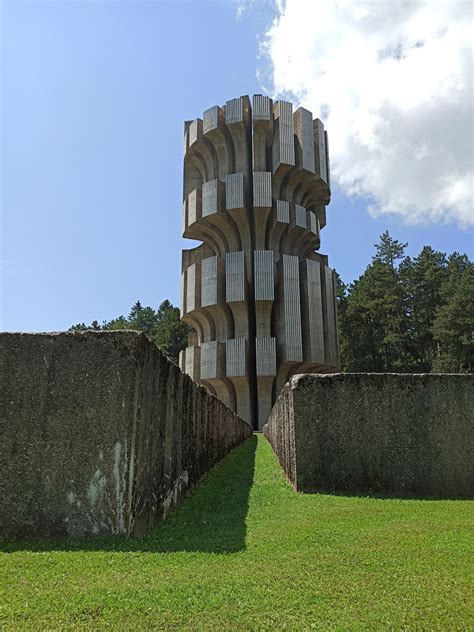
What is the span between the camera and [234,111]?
34.3 metres

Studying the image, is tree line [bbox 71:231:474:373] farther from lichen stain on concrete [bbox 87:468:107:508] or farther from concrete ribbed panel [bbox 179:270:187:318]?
lichen stain on concrete [bbox 87:468:107:508]

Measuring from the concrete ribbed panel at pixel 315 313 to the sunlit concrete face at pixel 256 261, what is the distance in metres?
0.07

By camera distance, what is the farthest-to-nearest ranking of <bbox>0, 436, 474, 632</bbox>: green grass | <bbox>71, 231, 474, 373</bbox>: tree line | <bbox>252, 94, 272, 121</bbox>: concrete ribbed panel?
<bbox>71, 231, 474, 373</bbox>: tree line, <bbox>252, 94, 272, 121</bbox>: concrete ribbed panel, <bbox>0, 436, 474, 632</bbox>: green grass

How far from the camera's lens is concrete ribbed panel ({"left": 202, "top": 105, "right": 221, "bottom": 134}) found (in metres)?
34.5

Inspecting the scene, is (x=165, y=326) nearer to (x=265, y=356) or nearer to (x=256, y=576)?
(x=265, y=356)

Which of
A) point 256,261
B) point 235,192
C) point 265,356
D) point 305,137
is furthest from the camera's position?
point 305,137

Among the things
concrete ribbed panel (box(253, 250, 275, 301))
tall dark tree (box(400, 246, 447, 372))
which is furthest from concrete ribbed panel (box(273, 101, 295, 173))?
tall dark tree (box(400, 246, 447, 372))

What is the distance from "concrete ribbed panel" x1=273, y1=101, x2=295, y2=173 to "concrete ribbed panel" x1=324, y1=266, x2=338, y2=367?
8.87m

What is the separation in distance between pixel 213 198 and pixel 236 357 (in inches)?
469

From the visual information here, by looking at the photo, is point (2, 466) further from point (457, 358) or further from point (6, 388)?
point (457, 358)

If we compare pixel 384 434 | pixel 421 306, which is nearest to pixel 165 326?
pixel 421 306

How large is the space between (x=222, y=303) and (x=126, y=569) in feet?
96.9

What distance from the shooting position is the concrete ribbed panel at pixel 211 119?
34.5 m

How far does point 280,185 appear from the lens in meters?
34.4
